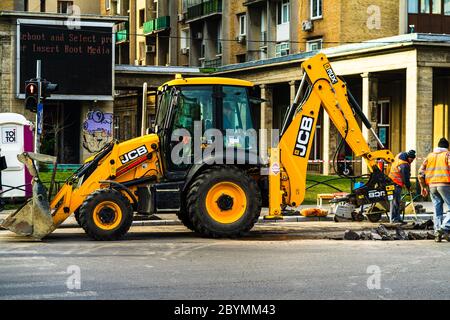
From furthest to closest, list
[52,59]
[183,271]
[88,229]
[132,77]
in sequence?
[132,77] < [52,59] < [88,229] < [183,271]

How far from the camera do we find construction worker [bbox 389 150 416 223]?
20.4 meters

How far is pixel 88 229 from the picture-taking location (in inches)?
648

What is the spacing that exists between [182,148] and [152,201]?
1.18m

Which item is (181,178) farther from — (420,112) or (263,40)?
(263,40)

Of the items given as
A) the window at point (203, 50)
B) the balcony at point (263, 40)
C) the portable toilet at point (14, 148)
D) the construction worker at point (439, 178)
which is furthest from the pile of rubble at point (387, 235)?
the window at point (203, 50)

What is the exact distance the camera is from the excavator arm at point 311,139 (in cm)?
1833

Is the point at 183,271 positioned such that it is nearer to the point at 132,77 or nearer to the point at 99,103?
the point at 99,103

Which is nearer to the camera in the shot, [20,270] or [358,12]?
[20,270]

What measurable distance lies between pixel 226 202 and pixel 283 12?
119 ft

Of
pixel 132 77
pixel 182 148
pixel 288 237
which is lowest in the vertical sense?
pixel 288 237

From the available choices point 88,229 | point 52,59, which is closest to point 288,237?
point 88,229

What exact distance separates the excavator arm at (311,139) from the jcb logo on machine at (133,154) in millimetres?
2604

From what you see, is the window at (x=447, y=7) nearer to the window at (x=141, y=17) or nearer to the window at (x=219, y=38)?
the window at (x=219, y=38)

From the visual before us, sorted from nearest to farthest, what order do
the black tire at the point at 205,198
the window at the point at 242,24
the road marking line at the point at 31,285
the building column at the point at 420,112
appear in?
the road marking line at the point at 31,285 → the black tire at the point at 205,198 → the building column at the point at 420,112 → the window at the point at 242,24
